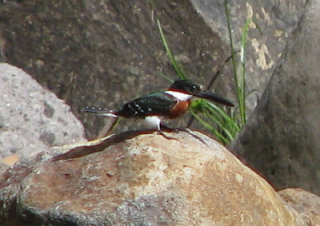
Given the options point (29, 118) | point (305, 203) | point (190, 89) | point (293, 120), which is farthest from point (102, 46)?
point (305, 203)

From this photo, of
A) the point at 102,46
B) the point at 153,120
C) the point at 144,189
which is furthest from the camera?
the point at 102,46

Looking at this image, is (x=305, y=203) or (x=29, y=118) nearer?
(x=305, y=203)

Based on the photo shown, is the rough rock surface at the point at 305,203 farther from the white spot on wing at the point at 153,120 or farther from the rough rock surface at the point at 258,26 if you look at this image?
the rough rock surface at the point at 258,26

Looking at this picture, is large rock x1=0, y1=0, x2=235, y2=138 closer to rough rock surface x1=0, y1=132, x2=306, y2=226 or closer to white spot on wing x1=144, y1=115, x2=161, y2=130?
white spot on wing x1=144, y1=115, x2=161, y2=130

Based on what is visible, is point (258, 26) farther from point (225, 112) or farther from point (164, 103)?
point (164, 103)

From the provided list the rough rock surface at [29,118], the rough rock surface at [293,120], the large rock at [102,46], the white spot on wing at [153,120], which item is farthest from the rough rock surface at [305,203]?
the rough rock surface at [29,118]

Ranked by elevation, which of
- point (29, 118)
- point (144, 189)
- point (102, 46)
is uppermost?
point (144, 189)
